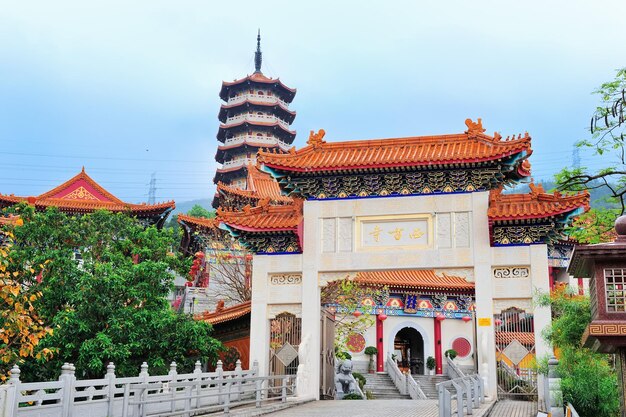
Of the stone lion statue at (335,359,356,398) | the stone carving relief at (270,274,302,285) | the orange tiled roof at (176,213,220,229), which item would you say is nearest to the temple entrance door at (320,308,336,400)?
the stone carving relief at (270,274,302,285)

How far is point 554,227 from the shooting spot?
15469 millimetres

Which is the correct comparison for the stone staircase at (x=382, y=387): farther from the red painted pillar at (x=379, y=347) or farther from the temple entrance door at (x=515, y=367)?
the temple entrance door at (x=515, y=367)

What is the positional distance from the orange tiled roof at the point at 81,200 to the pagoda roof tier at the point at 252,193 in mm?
3359

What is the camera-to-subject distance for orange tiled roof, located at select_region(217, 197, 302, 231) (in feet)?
55.1

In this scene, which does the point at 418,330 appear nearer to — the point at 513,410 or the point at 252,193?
the point at 252,193

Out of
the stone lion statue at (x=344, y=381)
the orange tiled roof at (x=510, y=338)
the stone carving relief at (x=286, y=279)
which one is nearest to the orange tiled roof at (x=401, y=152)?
the stone carving relief at (x=286, y=279)

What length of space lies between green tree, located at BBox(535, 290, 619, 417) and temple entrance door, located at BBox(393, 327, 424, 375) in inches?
746

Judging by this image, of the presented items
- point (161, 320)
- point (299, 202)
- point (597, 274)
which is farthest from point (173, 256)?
point (597, 274)

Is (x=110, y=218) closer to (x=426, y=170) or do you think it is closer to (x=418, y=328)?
(x=426, y=170)

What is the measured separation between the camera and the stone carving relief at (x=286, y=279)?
55.4ft

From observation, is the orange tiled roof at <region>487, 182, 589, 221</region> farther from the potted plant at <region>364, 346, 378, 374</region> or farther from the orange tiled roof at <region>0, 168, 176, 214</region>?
the orange tiled roof at <region>0, 168, 176, 214</region>

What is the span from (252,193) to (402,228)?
21313 millimetres

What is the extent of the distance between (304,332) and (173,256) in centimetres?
458

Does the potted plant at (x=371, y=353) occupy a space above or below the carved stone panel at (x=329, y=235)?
below
